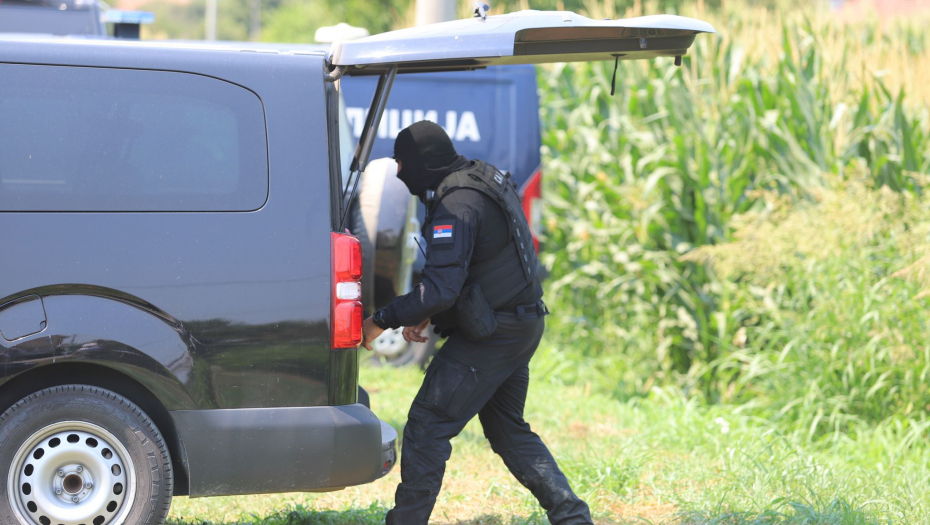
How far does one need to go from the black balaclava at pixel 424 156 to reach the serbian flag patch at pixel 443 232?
248 mm

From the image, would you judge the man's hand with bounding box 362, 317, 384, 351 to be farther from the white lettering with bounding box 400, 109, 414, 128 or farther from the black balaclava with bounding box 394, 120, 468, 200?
the white lettering with bounding box 400, 109, 414, 128

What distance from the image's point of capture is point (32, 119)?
3.14m

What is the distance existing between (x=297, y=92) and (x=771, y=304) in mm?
3682

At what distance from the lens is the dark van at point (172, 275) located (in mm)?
3070

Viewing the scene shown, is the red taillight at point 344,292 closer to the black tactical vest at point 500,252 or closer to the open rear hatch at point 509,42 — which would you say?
the open rear hatch at point 509,42

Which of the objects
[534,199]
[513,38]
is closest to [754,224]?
[534,199]

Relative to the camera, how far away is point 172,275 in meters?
3.11

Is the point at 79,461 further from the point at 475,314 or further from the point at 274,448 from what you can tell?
the point at 475,314

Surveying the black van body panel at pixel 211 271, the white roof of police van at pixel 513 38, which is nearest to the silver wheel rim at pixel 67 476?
the black van body panel at pixel 211 271

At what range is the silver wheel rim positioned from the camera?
122 inches

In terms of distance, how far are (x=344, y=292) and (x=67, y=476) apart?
1.12m


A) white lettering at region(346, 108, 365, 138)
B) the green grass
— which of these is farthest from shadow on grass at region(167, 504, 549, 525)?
white lettering at region(346, 108, 365, 138)

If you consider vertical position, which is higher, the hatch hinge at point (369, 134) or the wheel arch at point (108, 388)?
the hatch hinge at point (369, 134)

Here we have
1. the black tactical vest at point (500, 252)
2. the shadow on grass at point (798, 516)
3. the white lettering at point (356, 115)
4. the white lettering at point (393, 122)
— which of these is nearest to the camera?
the black tactical vest at point (500, 252)
